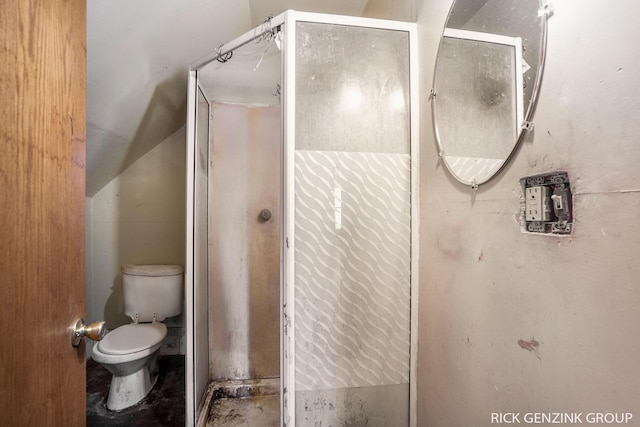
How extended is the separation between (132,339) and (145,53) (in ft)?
5.30

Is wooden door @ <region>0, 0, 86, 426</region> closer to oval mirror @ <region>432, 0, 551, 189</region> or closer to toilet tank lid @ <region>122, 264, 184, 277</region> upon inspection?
oval mirror @ <region>432, 0, 551, 189</region>

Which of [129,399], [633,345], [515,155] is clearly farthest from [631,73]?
[129,399]

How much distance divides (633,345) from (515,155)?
39cm

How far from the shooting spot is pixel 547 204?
20.3 inches

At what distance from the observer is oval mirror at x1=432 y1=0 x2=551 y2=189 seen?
0.56m

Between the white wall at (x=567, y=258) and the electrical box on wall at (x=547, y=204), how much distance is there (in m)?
0.02

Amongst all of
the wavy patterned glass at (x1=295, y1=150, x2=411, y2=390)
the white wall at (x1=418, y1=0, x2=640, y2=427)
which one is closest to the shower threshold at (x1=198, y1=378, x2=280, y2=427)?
the wavy patterned glass at (x1=295, y1=150, x2=411, y2=390)

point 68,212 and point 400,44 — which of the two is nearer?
point 68,212

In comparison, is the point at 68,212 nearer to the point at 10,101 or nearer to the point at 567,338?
the point at 10,101

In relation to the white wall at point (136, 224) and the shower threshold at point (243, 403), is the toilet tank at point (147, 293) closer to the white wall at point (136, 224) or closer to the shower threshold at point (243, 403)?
the white wall at point (136, 224)

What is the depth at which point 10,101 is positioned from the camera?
0.41m

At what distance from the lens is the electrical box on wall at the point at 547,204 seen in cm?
49

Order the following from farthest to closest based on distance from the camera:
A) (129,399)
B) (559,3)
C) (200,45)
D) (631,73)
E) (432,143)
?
(129,399)
(200,45)
(432,143)
(559,3)
(631,73)

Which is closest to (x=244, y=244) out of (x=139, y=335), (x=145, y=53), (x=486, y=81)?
(x=139, y=335)
